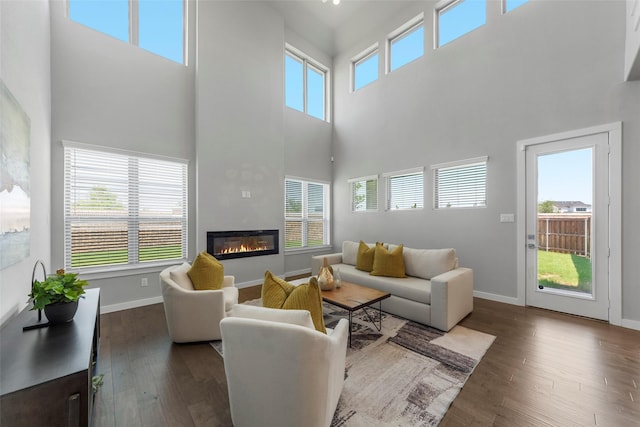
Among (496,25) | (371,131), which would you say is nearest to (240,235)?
(371,131)

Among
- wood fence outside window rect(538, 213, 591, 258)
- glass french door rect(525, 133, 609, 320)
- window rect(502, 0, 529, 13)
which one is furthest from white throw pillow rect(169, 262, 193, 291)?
window rect(502, 0, 529, 13)

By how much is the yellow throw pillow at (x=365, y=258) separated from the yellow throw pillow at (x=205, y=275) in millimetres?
2223

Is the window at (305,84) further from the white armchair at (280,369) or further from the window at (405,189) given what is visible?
the white armchair at (280,369)

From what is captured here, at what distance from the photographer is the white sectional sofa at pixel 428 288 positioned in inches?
112

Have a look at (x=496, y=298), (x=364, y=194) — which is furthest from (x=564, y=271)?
(x=364, y=194)

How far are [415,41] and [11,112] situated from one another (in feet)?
19.5

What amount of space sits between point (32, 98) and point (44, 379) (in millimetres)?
2581

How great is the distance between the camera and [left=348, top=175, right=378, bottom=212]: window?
566cm

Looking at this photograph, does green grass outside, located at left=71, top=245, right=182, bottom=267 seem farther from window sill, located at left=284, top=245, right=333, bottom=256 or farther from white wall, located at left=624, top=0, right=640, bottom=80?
white wall, located at left=624, top=0, right=640, bottom=80

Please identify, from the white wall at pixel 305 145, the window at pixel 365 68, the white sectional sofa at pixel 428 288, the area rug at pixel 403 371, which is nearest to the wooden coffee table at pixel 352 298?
the area rug at pixel 403 371

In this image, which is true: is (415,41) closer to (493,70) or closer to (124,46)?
A: (493,70)

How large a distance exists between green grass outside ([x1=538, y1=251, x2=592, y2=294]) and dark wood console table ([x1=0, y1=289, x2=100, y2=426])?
4.81 metres

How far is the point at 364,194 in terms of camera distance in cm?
591

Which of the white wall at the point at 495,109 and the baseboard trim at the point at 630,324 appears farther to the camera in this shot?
the white wall at the point at 495,109
